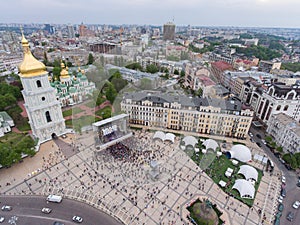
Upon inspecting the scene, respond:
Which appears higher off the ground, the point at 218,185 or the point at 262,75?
the point at 262,75

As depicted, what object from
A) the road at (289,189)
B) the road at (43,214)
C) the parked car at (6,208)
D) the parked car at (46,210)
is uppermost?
the parked car at (46,210)

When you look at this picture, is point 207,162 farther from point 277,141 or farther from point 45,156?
point 45,156

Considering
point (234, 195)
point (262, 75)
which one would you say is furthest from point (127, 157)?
point (262, 75)

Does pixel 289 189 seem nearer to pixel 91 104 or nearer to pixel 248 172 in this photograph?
pixel 248 172

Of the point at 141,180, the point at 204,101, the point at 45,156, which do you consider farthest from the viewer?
the point at 204,101

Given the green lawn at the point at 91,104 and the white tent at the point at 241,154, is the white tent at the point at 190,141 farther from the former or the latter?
the green lawn at the point at 91,104

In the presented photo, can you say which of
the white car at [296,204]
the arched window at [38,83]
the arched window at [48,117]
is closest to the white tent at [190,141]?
the white car at [296,204]

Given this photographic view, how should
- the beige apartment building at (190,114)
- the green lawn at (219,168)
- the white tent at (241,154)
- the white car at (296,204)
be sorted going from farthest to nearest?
1. the beige apartment building at (190,114)
2. the white tent at (241,154)
3. the green lawn at (219,168)
4. the white car at (296,204)

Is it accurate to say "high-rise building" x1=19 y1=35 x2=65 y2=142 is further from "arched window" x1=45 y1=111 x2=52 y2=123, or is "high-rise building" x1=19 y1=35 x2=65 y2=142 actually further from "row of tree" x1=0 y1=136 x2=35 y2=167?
"row of tree" x1=0 y1=136 x2=35 y2=167
